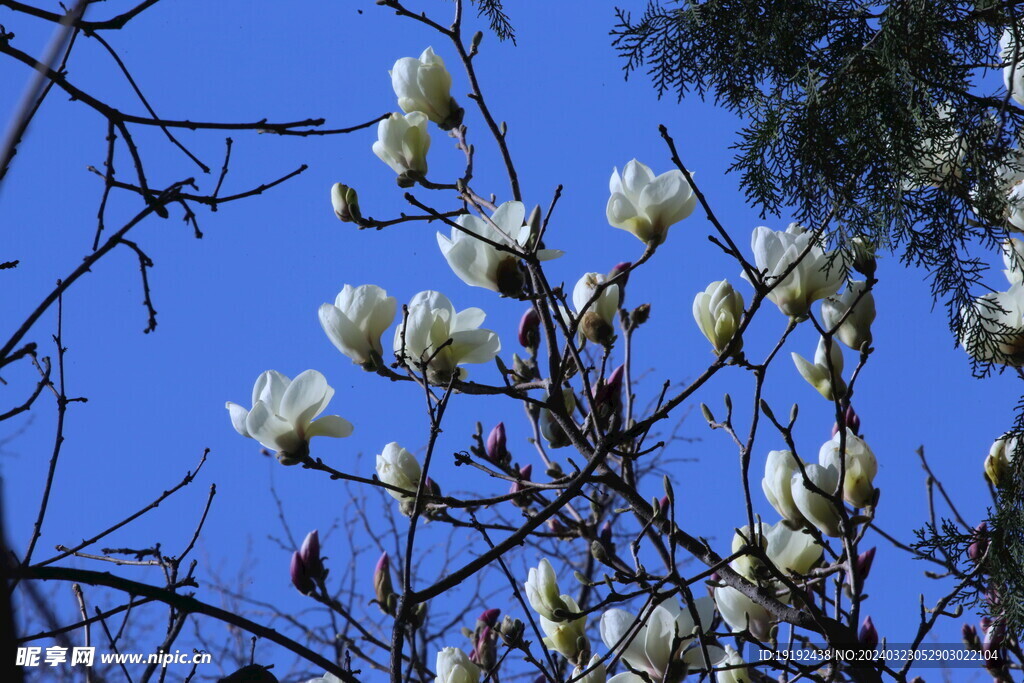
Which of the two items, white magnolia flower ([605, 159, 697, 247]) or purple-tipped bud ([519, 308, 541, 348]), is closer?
white magnolia flower ([605, 159, 697, 247])

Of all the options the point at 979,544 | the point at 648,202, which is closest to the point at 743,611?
the point at 979,544

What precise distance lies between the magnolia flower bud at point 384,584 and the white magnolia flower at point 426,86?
673 mm

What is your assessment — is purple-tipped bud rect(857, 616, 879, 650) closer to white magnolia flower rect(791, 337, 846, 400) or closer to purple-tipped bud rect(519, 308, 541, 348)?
white magnolia flower rect(791, 337, 846, 400)

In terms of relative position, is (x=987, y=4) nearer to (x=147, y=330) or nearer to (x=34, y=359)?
(x=147, y=330)

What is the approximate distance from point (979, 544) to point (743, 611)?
0.32 m

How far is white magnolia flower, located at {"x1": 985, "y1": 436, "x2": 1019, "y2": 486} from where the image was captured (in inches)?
53.4

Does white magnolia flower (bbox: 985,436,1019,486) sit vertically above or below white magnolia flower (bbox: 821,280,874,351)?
below

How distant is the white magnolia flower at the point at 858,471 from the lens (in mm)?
1268

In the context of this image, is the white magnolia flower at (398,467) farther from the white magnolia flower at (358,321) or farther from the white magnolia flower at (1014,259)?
the white magnolia flower at (1014,259)

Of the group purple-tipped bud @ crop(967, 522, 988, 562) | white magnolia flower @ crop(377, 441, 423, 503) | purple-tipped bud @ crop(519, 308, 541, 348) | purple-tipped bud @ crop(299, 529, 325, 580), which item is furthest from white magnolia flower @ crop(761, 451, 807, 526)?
purple-tipped bud @ crop(299, 529, 325, 580)

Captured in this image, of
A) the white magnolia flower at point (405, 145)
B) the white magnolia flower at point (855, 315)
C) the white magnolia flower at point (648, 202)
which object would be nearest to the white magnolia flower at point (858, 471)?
the white magnolia flower at point (855, 315)

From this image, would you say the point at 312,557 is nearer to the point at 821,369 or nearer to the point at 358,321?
the point at 358,321

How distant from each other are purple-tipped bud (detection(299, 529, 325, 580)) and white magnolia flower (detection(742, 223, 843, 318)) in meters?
0.70

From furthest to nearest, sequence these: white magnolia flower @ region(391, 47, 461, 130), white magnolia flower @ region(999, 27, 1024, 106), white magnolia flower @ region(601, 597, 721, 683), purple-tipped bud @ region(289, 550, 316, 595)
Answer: white magnolia flower @ region(391, 47, 461, 130)
purple-tipped bud @ region(289, 550, 316, 595)
white magnolia flower @ region(999, 27, 1024, 106)
white magnolia flower @ region(601, 597, 721, 683)
